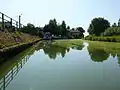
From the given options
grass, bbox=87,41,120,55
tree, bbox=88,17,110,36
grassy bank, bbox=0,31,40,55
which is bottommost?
grass, bbox=87,41,120,55

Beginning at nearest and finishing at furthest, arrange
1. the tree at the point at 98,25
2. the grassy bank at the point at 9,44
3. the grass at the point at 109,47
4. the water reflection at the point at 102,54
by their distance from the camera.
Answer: the grassy bank at the point at 9,44 → the water reflection at the point at 102,54 → the grass at the point at 109,47 → the tree at the point at 98,25

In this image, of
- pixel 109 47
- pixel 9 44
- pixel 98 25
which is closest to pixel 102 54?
pixel 9 44

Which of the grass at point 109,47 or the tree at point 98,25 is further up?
the tree at point 98,25

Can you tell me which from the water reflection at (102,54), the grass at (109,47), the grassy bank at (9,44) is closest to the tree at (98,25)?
the grass at (109,47)

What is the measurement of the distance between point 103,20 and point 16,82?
8495cm

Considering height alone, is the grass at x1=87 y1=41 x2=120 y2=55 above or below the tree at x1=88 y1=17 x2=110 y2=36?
below

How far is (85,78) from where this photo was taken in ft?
29.7

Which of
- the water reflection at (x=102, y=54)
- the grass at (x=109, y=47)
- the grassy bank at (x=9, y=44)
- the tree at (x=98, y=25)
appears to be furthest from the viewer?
the tree at (x=98, y=25)

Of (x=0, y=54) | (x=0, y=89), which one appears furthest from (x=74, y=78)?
(x=0, y=54)

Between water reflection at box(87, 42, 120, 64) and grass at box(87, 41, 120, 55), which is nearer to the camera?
water reflection at box(87, 42, 120, 64)

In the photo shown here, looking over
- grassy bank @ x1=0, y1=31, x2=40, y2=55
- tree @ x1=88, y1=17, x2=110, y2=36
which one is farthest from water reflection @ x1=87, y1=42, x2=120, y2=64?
tree @ x1=88, y1=17, x2=110, y2=36

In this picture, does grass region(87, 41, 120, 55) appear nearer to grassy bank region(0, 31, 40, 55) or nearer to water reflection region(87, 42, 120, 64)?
water reflection region(87, 42, 120, 64)

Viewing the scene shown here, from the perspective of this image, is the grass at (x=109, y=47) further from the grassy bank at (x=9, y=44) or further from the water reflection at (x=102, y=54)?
the grassy bank at (x=9, y=44)

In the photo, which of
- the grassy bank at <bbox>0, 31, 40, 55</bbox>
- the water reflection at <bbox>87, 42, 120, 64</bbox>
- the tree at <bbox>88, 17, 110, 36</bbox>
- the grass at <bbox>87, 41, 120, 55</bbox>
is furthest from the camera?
the tree at <bbox>88, 17, 110, 36</bbox>
